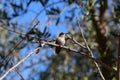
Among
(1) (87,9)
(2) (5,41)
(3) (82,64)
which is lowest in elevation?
(3) (82,64)

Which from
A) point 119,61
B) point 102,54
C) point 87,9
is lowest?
point 102,54

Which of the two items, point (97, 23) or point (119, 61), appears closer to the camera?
point (119, 61)

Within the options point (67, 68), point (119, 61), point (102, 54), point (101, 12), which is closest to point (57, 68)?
point (67, 68)

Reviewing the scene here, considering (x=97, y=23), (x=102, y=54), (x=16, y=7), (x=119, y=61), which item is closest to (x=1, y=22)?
(x=16, y=7)

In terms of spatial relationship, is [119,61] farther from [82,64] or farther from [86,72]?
[82,64]

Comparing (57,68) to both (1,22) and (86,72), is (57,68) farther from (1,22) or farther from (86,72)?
(1,22)

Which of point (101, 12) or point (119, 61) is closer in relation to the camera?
point (119, 61)

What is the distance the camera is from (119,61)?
1581mm

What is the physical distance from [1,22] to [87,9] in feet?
2.61

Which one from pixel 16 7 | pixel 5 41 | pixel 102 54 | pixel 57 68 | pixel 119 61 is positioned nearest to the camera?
pixel 119 61

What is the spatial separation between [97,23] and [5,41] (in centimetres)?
278

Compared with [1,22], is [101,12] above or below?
below

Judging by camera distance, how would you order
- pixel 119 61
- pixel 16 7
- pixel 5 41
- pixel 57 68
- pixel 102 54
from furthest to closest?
pixel 57 68
pixel 5 41
pixel 102 54
pixel 16 7
pixel 119 61

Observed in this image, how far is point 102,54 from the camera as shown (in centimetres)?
401
